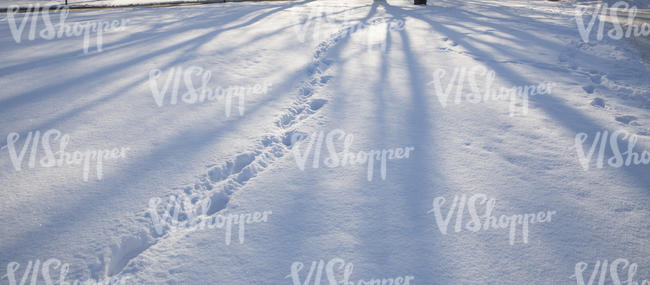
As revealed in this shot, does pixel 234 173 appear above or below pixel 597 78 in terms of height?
below

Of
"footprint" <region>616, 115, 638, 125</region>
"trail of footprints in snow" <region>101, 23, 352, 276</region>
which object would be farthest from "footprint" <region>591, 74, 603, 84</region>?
"trail of footprints in snow" <region>101, 23, 352, 276</region>

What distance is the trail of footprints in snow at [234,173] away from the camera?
5.34 feet

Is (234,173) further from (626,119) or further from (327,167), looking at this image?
(626,119)

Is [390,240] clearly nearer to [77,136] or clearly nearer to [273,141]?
[273,141]

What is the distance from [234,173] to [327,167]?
66 centimetres

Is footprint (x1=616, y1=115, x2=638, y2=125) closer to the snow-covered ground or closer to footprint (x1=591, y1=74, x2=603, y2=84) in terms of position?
the snow-covered ground

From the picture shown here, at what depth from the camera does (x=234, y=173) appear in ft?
7.17

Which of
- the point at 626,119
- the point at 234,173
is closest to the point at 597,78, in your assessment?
the point at 626,119

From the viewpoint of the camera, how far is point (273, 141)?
2523 mm

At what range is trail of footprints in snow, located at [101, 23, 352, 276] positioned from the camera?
5.34ft

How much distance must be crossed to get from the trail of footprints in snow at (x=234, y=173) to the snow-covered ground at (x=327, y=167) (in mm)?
12

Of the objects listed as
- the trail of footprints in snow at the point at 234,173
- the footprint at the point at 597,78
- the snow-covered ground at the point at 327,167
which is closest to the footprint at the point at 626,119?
the snow-covered ground at the point at 327,167

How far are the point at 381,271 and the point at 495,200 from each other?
2.98ft

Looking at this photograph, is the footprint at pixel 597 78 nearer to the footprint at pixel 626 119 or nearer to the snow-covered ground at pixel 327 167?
the snow-covered ground at pixel 327 167
